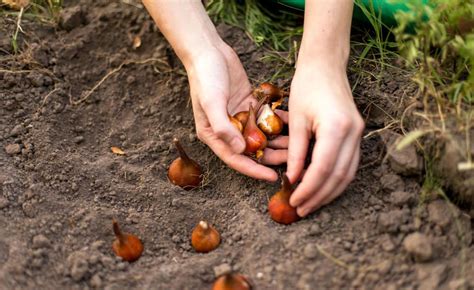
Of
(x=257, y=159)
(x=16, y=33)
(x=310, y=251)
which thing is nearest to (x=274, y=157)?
(x=257, y=159)

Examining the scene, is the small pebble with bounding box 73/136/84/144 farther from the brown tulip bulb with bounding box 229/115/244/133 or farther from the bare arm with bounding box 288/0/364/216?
the bare arm with bounding box 288/0/364/216

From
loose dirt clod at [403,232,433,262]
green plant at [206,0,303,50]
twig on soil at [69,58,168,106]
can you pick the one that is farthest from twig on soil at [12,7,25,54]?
loose dirt clod at [403,232,433,262]

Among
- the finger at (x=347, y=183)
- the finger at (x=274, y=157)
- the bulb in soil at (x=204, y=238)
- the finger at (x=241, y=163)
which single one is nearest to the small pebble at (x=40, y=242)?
the bulb in soil at (x=204, y=238)

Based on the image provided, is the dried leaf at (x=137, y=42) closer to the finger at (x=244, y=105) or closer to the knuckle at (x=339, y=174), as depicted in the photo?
the finger at (x=244, y=105)

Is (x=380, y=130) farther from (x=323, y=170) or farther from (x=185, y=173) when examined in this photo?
(x=185, y=173)

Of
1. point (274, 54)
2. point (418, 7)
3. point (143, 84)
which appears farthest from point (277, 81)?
point (418, 7)
